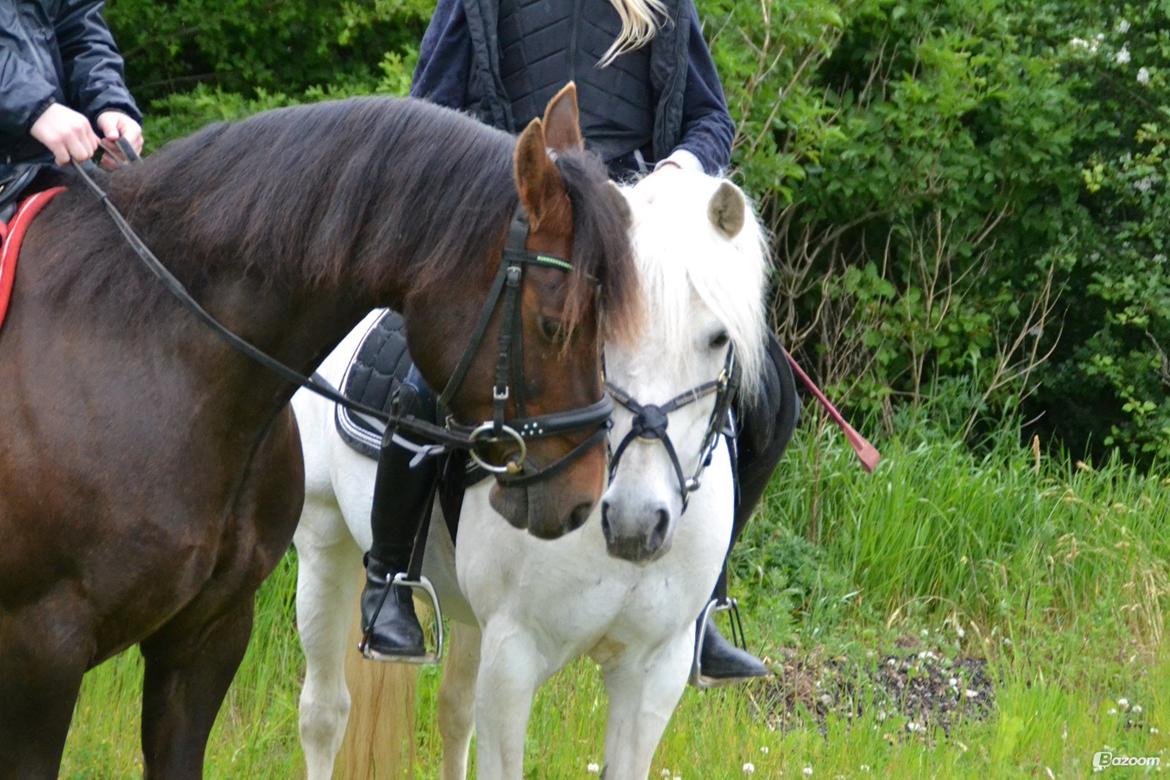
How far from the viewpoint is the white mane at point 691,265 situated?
3.26 m

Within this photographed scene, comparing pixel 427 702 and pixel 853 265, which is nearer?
pixel 427 702

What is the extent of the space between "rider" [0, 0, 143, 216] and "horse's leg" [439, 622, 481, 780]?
190cm

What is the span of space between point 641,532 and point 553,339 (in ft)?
1.70

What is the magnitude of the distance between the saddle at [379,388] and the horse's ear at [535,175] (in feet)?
4.06

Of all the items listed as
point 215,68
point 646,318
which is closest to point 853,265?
point 215,68

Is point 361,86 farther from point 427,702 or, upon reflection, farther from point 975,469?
point 975,469

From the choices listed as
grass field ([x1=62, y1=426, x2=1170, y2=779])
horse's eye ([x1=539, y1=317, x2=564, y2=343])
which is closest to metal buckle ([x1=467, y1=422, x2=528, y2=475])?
horse's eye ([x1=539, y1=317, x2=564, y2=343])

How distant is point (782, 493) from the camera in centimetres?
713

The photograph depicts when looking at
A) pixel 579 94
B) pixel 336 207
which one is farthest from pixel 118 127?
pixel 579 94

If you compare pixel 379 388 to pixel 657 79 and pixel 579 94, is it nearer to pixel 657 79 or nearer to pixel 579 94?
pixel 579 94

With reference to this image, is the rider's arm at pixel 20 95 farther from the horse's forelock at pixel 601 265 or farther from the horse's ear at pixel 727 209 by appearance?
the horse's ear at pixel 727 209

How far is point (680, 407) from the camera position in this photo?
3281mm

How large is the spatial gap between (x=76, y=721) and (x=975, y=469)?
425cm

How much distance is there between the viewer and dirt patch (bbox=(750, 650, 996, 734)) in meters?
5.53
